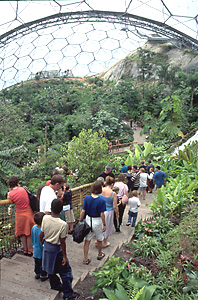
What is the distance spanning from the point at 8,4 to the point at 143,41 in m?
20.5

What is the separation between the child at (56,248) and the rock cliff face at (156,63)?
90.7 feet

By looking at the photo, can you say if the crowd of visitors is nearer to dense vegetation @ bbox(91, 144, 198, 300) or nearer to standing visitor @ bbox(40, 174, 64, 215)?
standing visitor @ bbox(40, 174, 64, 215)

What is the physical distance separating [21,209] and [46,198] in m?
0.52

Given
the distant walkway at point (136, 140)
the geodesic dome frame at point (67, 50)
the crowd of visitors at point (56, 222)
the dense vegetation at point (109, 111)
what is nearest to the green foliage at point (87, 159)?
the crowd of visitors at point (56, 222)

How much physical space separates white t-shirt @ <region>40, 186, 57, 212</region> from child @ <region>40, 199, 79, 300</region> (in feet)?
2.25

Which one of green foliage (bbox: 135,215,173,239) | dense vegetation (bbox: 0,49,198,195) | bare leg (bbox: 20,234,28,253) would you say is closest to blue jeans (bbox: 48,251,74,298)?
bare leg (bbox: 20,234,28,253)

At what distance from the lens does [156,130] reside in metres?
19.0

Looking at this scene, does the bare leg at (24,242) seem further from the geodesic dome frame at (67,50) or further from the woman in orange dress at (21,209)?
the geodesic dome frame at (67,50)

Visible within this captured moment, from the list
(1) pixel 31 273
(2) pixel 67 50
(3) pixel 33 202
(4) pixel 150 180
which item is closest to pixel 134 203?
(3) pixel 33 202

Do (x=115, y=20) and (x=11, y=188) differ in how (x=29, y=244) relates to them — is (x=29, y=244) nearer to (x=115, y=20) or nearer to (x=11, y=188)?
(x=11, y=188)

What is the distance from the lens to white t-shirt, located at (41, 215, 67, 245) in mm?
3223

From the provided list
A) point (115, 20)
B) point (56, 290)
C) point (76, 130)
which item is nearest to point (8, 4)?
point (115, 20)

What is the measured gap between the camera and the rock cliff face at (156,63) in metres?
30.2

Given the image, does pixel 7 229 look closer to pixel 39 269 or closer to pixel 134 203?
pixel 39 269
